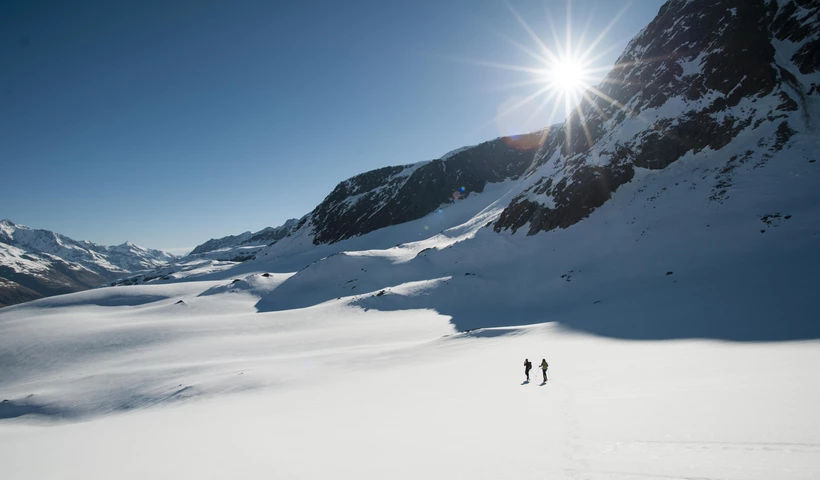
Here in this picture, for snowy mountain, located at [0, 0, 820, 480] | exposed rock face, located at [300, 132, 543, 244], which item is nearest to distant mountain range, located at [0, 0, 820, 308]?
snowy mountain, located at [0, 0, 820, 480]

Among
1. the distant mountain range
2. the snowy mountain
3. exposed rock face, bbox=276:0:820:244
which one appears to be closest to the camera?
the snowy mountain

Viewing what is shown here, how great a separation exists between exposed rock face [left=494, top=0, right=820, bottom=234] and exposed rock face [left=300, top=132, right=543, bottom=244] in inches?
2147

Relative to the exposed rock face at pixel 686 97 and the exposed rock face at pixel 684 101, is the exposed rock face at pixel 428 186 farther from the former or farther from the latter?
the exposed rock face at pixel 686 97

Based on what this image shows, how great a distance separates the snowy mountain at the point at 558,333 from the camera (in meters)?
8.70

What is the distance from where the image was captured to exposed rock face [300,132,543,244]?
112250mm

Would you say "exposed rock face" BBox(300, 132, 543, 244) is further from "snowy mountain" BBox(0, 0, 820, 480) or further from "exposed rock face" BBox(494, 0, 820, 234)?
"exposed rock face" BBox(494, 0, 820, 234)

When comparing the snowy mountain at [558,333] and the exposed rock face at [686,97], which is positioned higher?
the exposed rock face at [686,97]

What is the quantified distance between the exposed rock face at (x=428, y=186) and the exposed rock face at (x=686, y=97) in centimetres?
5454

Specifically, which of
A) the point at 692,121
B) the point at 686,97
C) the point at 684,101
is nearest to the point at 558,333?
the point at 692,121

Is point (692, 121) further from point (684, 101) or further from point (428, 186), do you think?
point (428, 186)

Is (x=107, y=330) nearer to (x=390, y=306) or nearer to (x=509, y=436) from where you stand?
(x=390, y=306)

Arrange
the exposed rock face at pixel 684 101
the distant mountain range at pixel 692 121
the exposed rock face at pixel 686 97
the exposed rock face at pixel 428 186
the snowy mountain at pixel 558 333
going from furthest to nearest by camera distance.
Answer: the exposed rock face at pixel 428 186 → the exposed rock face at pixel 686 97 → the exposed rock face at pixel 684 101 → the distant mountain range at pixel 692 121 → the snowy mountain at pixel 558 333

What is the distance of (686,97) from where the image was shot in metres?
43.7

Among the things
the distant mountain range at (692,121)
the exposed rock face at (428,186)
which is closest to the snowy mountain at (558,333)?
the distant mountain range at (692,121)
